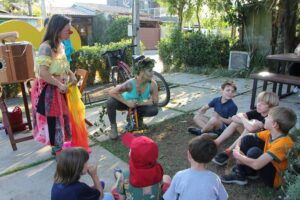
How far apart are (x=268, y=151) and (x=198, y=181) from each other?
2.62 feet

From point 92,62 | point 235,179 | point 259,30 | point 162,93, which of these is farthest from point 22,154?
point 259,30

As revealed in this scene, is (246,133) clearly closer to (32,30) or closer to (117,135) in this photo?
(117,135)

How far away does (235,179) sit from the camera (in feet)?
8.50

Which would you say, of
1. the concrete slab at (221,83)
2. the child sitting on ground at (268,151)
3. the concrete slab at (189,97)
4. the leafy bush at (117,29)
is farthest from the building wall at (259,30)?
the leafy bush at (117,29)

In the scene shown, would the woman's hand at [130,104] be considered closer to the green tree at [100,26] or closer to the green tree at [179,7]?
the green tree at [179,7]

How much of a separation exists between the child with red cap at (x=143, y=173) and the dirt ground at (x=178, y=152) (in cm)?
84

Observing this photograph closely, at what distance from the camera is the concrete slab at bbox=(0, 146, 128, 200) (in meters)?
2.63

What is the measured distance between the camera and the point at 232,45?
920cm

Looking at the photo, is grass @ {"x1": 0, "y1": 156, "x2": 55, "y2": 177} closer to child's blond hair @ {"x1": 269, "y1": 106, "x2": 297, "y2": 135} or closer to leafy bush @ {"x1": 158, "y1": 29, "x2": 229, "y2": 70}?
child's blond hair @ {"x1": 269, "y1": 106, "x2": 297, "y2": 135}

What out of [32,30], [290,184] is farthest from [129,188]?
[32,30]

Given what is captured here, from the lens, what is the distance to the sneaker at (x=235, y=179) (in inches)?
101

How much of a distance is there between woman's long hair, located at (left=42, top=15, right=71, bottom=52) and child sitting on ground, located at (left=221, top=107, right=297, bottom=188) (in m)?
2.06

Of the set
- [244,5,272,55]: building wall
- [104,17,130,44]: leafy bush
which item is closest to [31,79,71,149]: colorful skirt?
[244,5,272,55]: building wall

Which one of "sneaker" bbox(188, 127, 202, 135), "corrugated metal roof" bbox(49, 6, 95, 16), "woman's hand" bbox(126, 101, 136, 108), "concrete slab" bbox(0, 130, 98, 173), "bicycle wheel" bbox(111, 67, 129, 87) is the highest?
"corrugated metal roof" bbox(49, 6, 95, 16)
